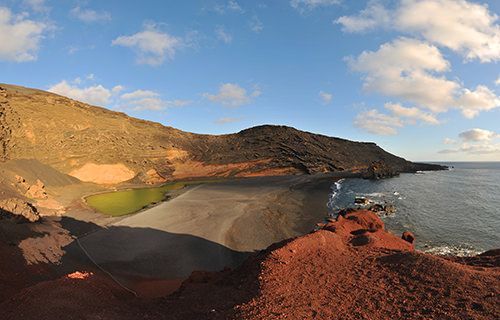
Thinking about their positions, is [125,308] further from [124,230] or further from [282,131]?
[282,131]

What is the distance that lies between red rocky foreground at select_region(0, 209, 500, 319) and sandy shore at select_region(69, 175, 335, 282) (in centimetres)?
516

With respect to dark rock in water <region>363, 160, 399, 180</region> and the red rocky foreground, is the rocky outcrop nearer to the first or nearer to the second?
the red rocky foreground

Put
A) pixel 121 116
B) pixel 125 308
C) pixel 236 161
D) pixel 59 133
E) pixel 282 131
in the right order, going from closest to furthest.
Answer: pixel 125 308 → pixel 59 133 → pixel 121 116 → pixel 236 161 → pixel 282 131

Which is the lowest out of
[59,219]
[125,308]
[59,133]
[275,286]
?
[59,219]

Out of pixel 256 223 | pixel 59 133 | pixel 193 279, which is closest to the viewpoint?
pixel 193 279

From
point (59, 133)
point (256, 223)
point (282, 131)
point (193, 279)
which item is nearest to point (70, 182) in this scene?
point (59, 133)

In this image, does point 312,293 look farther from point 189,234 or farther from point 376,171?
point 376,171

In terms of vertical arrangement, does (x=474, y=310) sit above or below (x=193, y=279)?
above

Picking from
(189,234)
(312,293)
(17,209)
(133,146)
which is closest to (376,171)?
(189,234)

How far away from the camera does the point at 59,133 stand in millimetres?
24484

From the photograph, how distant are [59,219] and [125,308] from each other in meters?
12.6

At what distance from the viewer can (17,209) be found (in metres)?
9.51

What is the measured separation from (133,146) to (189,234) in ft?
87.1

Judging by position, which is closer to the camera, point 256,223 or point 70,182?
point 256,223
